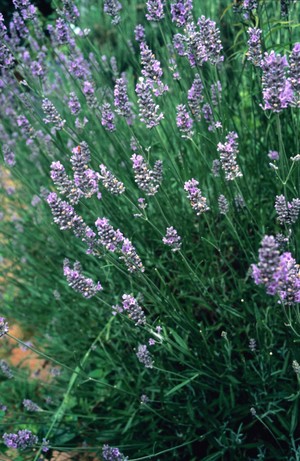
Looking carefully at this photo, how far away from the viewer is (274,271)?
1188mm

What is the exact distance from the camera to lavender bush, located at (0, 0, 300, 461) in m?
1.79

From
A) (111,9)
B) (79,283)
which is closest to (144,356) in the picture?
(79,283)

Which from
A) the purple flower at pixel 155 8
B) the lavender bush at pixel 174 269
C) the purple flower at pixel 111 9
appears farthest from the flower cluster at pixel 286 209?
the purple flower at pixel 111 9

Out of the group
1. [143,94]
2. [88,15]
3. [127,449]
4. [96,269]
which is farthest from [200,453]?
[88,15]

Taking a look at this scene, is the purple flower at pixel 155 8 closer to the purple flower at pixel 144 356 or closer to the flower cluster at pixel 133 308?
the flower cluster at pixel 133 308

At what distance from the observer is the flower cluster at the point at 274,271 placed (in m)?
1.15

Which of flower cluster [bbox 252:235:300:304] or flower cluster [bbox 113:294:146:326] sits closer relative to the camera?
flower cluster [bbox 252:235:300:304]

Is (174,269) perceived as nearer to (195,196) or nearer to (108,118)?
(108,118)

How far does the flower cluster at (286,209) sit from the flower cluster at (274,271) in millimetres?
361

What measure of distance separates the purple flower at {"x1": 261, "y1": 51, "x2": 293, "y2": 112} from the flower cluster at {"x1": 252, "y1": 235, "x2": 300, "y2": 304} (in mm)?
419

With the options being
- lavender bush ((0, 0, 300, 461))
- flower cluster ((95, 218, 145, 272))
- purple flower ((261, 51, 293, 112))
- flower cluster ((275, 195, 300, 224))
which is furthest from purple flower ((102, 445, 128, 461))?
purple flower ((261, 51, 293, 112))

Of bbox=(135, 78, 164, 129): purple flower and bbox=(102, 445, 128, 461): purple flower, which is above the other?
bbox=(135, 78, 164, 129): purple flower

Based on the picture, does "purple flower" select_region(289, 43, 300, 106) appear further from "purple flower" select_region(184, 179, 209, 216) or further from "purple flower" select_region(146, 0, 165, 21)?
"purple flower" select_region(146, 0, 165, 21)

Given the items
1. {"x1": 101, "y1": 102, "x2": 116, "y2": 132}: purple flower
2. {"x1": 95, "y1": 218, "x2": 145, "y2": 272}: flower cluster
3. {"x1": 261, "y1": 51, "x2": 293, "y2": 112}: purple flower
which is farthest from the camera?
{"x1": 101, "y1": 102, "x2": 116, "y2": 132}: purple flower
